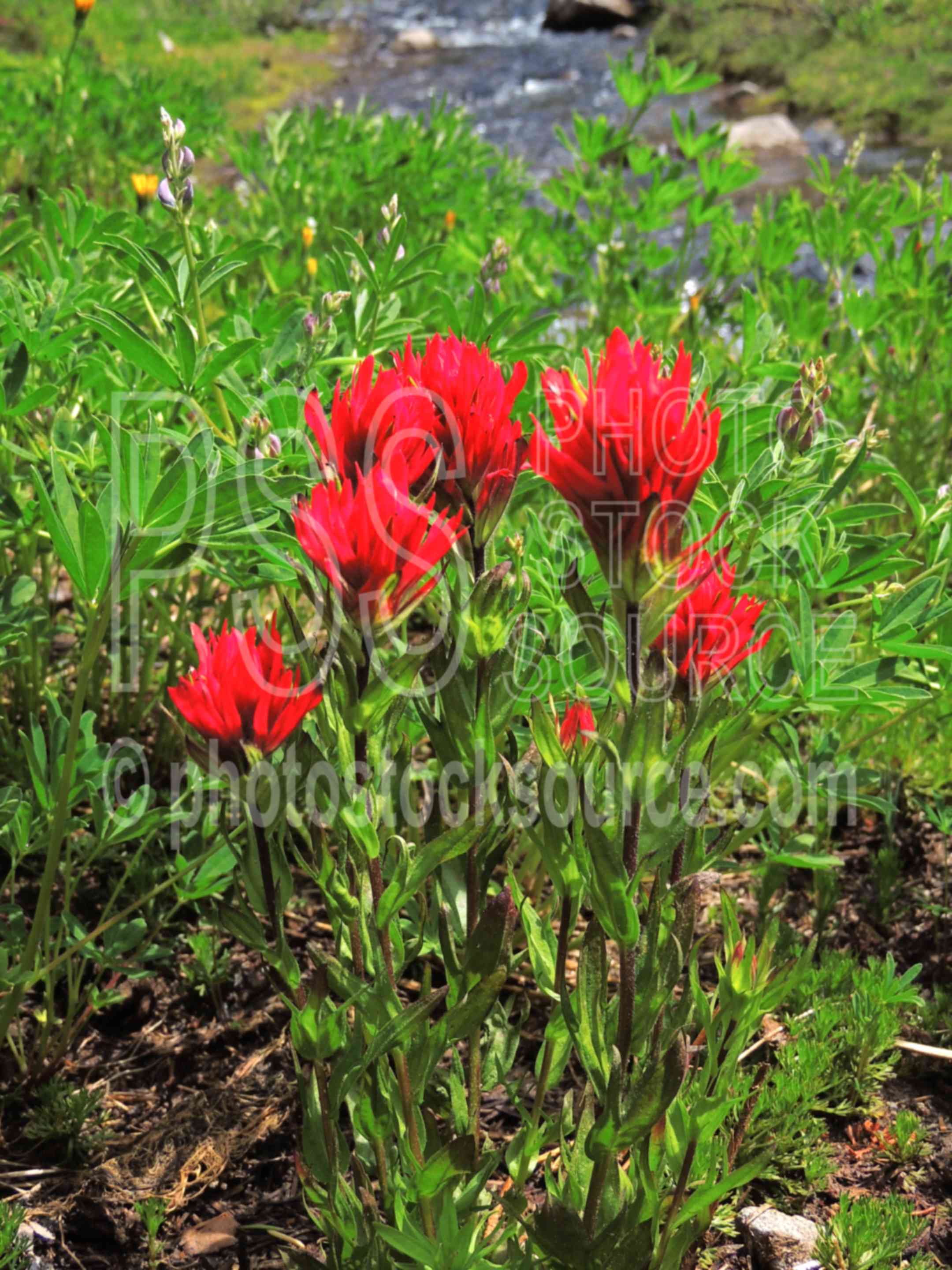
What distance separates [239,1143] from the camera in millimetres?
1486

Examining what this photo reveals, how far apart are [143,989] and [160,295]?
3.27 ft

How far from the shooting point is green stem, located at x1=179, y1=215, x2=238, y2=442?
1432mm

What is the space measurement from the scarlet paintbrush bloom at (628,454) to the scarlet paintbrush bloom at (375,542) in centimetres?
10

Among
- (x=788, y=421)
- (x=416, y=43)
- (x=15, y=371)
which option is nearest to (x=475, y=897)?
(x=788, y=421)

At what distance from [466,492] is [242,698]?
0.25 metres

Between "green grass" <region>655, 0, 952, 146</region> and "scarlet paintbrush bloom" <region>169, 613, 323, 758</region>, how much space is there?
890 cm

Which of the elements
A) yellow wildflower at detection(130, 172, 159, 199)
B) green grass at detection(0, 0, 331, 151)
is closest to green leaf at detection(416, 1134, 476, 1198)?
yellow wildflower at detection(130, 172, 159, 199)

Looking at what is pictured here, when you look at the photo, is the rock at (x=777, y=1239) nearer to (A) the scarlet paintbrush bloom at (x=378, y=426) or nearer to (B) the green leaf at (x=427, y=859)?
(B) the green leaf at (x=427, y=859)

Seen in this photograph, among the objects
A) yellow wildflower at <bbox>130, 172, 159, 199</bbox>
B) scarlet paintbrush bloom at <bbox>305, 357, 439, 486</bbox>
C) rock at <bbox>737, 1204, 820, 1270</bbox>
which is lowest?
rock at <bbox>737, 1204, 820, 1270</bbox>

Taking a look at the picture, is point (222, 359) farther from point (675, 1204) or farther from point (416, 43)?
point (416, 43)

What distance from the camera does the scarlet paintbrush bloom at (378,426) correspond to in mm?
891

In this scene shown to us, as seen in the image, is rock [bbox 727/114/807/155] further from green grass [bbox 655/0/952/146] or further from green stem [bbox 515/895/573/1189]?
green stem [bbox 515/895/573/1189]

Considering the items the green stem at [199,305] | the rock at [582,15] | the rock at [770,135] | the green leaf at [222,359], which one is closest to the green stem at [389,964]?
the green leaf at [222,359]

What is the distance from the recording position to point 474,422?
943 mm
